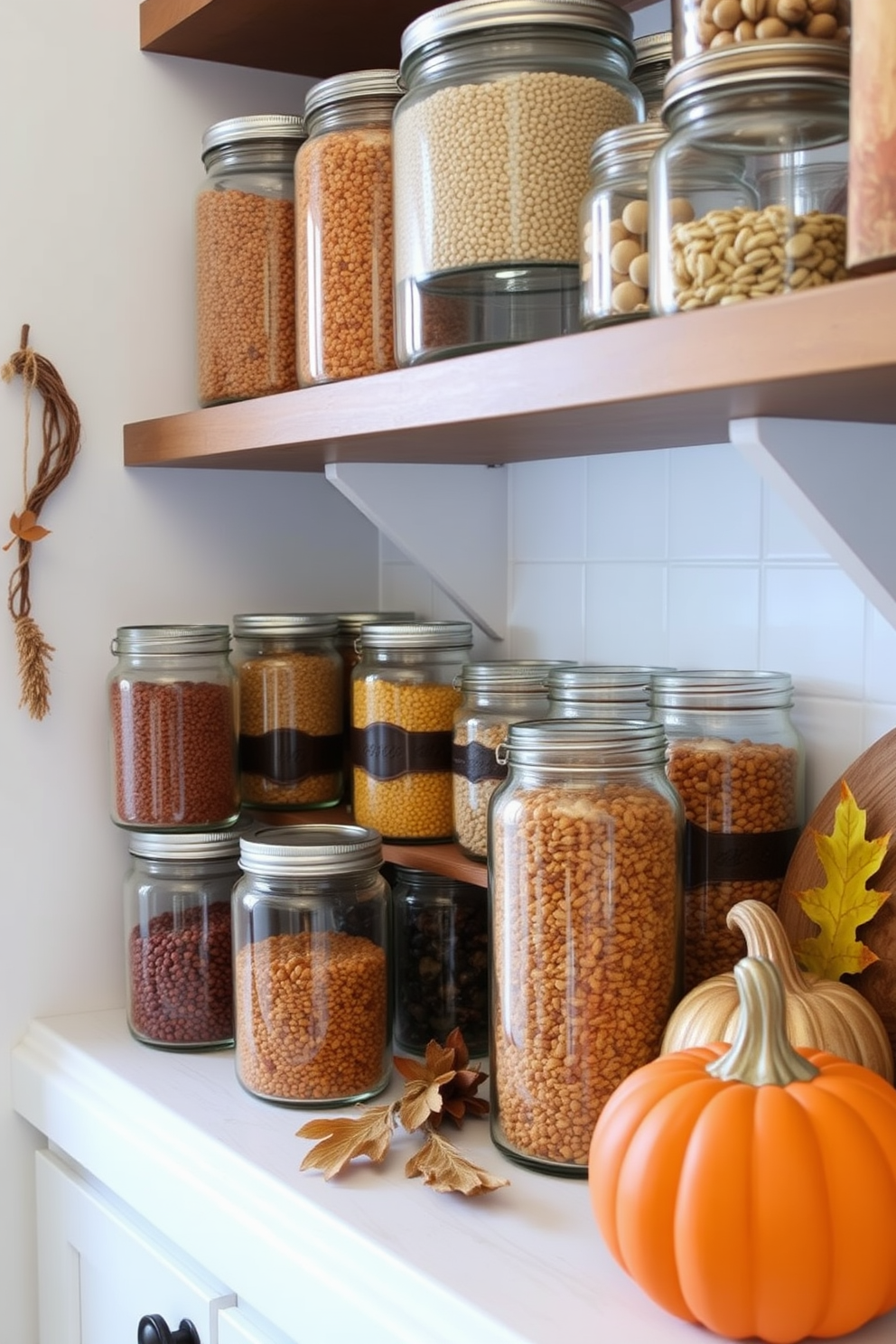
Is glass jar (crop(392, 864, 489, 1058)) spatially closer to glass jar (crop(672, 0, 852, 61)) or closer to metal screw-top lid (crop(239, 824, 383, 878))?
metal screw-top lid (crop(239, 824, 383, 878))

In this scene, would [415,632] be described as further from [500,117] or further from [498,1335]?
[498,1335]

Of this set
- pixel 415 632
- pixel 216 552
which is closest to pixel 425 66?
pixel 415 632

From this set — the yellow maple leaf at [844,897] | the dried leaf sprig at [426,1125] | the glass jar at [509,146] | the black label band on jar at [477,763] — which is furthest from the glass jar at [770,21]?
the dried leaf sprig at [426,1125]

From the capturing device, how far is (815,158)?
779mm

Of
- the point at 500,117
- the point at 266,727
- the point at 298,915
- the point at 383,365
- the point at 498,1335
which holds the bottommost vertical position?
the point at 498,1335

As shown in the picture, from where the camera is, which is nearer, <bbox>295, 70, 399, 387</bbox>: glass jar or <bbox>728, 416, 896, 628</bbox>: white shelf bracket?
<bbox>728, 416, 896, 628</bbox>: white shelf bracket

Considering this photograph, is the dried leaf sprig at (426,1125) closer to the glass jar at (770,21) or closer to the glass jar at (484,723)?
the glass jar at (484,723)

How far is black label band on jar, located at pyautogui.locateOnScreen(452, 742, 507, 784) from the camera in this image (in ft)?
4.03

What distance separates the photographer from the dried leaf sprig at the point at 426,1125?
1018mm

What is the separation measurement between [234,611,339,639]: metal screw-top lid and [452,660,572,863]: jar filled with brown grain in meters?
0.25

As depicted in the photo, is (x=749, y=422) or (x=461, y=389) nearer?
(x=749, y=422)

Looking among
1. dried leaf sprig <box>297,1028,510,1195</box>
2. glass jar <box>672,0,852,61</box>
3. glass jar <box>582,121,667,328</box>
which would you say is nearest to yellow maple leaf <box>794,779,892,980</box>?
dried leaf sprig <box>297,1028,510,1195</box>

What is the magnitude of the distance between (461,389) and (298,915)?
48cm

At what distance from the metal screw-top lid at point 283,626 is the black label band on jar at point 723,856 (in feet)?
1.69
